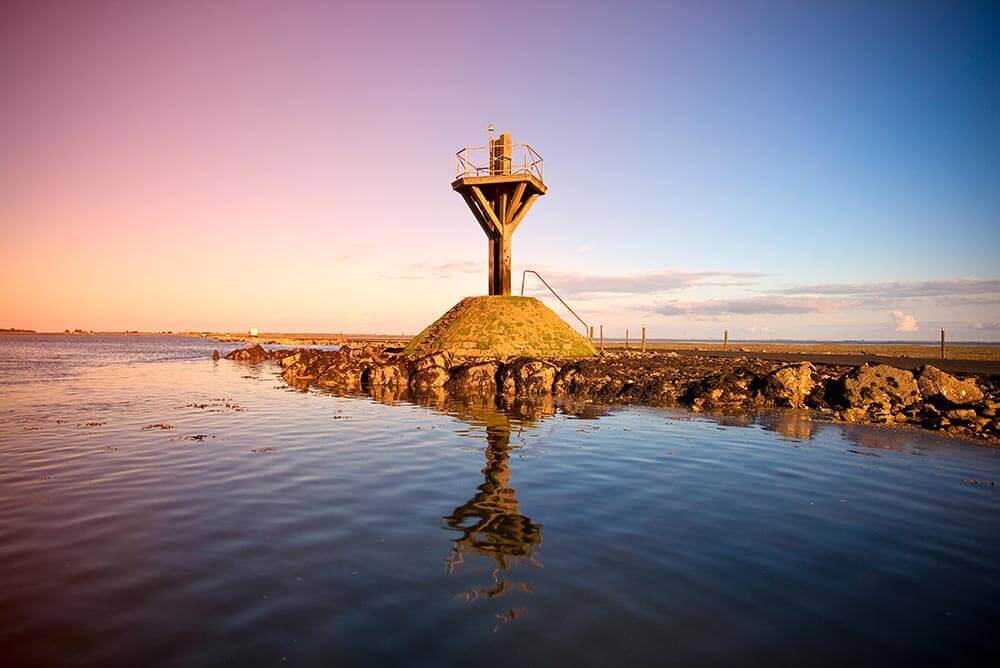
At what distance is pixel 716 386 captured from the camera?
22281mm

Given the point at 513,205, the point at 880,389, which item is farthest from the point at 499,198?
the point at 880,389


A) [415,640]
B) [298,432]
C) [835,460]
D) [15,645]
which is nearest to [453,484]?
[415,640]

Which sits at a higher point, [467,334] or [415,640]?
[467,334]

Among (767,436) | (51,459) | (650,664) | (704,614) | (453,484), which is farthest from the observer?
(767,436)

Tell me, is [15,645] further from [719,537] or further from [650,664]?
[719,537]

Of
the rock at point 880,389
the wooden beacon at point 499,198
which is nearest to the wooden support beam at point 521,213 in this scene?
the wooden beacon at point 499,198

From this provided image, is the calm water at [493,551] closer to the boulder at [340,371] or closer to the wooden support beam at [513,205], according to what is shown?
the boulder at [340,371]

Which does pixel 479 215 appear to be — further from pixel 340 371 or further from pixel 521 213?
pixel 340 371

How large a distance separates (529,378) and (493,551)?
19.1m

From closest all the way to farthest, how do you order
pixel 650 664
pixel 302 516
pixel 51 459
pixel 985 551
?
pixel 650 664, pixel 985 551, pixel 302 516, pixel 51 459

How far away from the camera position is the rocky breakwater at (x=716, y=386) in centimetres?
1806

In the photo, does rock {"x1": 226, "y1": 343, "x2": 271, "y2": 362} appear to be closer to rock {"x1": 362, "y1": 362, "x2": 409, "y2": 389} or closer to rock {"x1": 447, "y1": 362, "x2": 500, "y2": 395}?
rock {"x1": 362, "y1": 362, "x2": 409, "y2": 389}

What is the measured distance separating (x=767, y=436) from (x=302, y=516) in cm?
1221

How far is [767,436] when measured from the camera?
14820 mm
